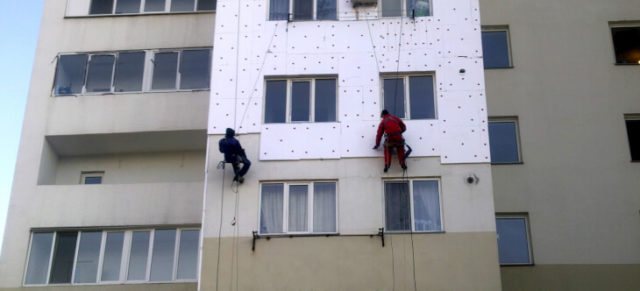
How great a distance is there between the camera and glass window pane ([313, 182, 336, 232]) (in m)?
17.2

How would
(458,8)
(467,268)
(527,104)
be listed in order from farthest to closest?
(527,104) → (458,8) → (467,268)

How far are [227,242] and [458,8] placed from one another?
863cm

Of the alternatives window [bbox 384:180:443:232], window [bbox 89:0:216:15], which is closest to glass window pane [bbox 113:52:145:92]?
window [bbox 89:0:216:15]

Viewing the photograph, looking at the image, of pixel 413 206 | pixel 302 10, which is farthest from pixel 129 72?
pixel 413 206

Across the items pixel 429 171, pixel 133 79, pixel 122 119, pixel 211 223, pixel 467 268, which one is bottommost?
pixel 467 268

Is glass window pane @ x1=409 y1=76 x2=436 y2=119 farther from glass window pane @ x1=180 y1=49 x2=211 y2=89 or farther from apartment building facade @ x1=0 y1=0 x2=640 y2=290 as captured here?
glass window pane @ x1=180 y1=49 x2=211 y2=89

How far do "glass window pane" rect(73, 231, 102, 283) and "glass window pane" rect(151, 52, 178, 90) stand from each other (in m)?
4.93

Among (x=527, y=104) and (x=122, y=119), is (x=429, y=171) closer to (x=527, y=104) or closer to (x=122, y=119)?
(x=527, y=104)

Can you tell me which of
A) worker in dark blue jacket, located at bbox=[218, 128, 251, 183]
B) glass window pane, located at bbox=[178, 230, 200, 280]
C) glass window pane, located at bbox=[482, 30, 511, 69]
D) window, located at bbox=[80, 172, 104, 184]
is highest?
glass window pane, located at bbox=[482, 30, 511, 69]

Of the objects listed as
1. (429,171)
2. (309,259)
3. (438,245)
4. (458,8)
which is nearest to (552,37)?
(458,8)

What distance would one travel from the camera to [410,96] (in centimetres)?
1838

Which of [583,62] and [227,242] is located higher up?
[583,62]

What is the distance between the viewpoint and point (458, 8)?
19.1 meters

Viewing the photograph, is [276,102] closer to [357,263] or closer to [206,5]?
[357,263]
